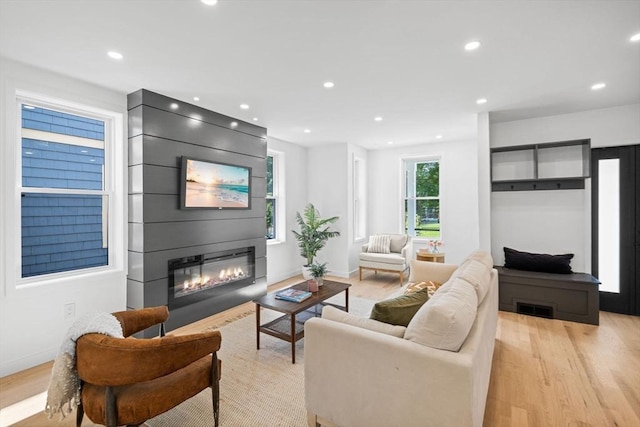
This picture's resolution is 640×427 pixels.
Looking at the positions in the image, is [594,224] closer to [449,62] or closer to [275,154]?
[449,62]

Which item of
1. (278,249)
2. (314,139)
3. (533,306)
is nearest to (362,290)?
(278,249)

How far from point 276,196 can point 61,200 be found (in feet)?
10.7

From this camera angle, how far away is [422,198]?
638 cm

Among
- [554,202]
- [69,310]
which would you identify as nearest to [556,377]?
[554,202]

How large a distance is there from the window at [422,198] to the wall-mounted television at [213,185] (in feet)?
12.0

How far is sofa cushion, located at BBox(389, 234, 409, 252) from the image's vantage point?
19.3 feet

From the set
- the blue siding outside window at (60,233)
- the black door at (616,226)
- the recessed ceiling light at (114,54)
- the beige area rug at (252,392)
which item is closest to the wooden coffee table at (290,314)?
the beige area rug at (252,392)

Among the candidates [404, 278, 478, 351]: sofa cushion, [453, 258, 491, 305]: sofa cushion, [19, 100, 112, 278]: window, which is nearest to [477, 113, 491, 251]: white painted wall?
[453, 258, 491, 305]: sofa cushion

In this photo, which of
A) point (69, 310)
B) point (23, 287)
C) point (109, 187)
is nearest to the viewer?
point (23, 287)

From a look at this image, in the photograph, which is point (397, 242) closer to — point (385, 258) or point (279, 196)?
point (385, 258)

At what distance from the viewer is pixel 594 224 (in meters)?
4.06

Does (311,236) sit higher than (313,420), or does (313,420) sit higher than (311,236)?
(311,236)

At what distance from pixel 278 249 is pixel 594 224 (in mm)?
4854

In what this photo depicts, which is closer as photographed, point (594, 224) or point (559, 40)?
point (559, 40)
